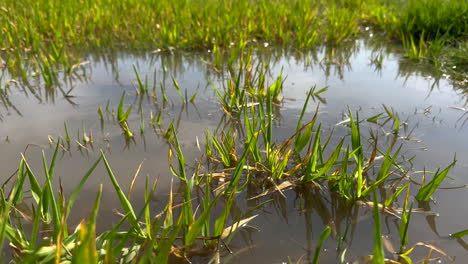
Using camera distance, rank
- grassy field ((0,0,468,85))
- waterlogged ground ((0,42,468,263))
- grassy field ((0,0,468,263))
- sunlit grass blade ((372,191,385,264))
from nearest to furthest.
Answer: sunlit grass blade ((372,191,385,264)) < grassy field ((0,0,468,263)) < waterlogged ground ((0,42,468,263)) < grassy field ((0,0,468,85))

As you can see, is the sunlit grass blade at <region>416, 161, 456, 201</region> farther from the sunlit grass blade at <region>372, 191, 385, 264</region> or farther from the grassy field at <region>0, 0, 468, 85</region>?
the grassy field at <region>0, 0, 468, 85</region>

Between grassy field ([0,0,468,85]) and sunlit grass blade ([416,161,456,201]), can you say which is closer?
sunlit grass blade ([416,161,456,201])

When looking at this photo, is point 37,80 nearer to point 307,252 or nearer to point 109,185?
point 109,185

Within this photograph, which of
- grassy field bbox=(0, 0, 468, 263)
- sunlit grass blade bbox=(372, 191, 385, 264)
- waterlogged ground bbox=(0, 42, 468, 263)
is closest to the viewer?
sunlit grass blade bbox=(372, 191, 385, 264)

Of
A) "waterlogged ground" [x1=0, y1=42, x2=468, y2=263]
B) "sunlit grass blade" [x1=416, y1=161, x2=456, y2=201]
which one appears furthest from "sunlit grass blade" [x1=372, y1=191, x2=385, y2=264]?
"sunlit grass blade" [x1=416, y1=161, x2=456, y2=201]

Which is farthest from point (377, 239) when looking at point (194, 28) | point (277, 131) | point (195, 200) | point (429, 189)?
point (194, 28)

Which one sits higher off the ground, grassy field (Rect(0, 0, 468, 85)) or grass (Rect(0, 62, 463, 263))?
grassy field (Rect(0, 0, 468, 85))

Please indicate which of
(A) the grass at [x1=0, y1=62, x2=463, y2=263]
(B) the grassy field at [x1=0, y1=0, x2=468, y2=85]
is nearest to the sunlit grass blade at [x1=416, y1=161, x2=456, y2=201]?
(A) the grass at [x1=0, y1=62, x2=463, y2=263]
